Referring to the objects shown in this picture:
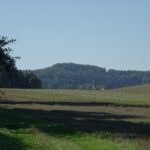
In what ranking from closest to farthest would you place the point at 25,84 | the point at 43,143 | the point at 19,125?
the point at 43,143
the point at 19,125
the point at 25,84

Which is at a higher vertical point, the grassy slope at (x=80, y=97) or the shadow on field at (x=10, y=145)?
the grassy slope at (x=80, y=97)

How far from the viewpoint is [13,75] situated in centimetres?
5453

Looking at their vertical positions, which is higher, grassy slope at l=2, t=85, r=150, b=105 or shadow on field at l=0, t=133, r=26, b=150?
grassy slope at l=2, t=85, r=150, b=105

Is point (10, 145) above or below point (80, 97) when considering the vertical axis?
below

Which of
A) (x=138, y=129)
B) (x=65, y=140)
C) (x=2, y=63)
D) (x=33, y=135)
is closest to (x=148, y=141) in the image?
(x=65, y=140)

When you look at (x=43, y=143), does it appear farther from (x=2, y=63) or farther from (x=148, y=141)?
(x=2, y=63)

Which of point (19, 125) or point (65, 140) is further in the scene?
point (19, 125)

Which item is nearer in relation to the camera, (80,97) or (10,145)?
(10,145)

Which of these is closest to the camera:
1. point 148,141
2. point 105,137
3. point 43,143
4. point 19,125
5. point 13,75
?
point 43,143

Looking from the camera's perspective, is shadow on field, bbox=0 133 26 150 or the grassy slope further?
the grassy slope

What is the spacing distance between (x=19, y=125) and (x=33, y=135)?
6942 millimetres

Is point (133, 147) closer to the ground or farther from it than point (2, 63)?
closer to the ground

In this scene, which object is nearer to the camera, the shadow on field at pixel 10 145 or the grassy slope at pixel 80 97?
the shadow on field at pixel 10 145

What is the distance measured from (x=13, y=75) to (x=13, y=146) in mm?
33208
